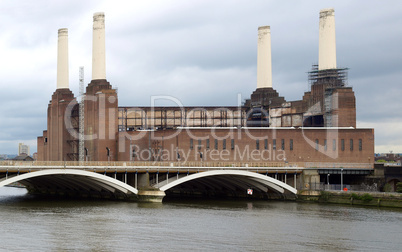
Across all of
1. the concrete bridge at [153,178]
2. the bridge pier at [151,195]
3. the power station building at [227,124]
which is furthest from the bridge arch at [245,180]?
the power station building at [227,124]

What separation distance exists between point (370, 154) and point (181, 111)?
40629mm

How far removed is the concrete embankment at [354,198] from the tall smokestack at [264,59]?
4185cm

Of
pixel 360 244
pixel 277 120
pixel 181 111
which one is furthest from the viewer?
pixel 181 111

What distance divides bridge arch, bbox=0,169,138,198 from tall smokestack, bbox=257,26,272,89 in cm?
4477

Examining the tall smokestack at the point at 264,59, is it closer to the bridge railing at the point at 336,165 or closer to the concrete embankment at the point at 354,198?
the bridge railing at the point at 336,165

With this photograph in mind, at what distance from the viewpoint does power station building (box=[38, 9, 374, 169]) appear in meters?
104

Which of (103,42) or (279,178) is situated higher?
(103,42)

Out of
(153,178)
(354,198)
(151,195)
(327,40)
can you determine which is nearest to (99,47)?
(153,178)

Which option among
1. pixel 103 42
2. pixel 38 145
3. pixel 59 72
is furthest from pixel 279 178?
pixel 38 145

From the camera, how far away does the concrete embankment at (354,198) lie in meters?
79.8

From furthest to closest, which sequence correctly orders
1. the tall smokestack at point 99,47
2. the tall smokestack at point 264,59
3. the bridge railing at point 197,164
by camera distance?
1. the tall smokestack at point 264,59
2. the tall smokestack at point 99,47
3. the bridge railing at point 197,164

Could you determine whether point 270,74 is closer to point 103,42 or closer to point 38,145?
point 103,42

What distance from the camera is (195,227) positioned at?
61.9 meters

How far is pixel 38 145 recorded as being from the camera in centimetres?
15388
